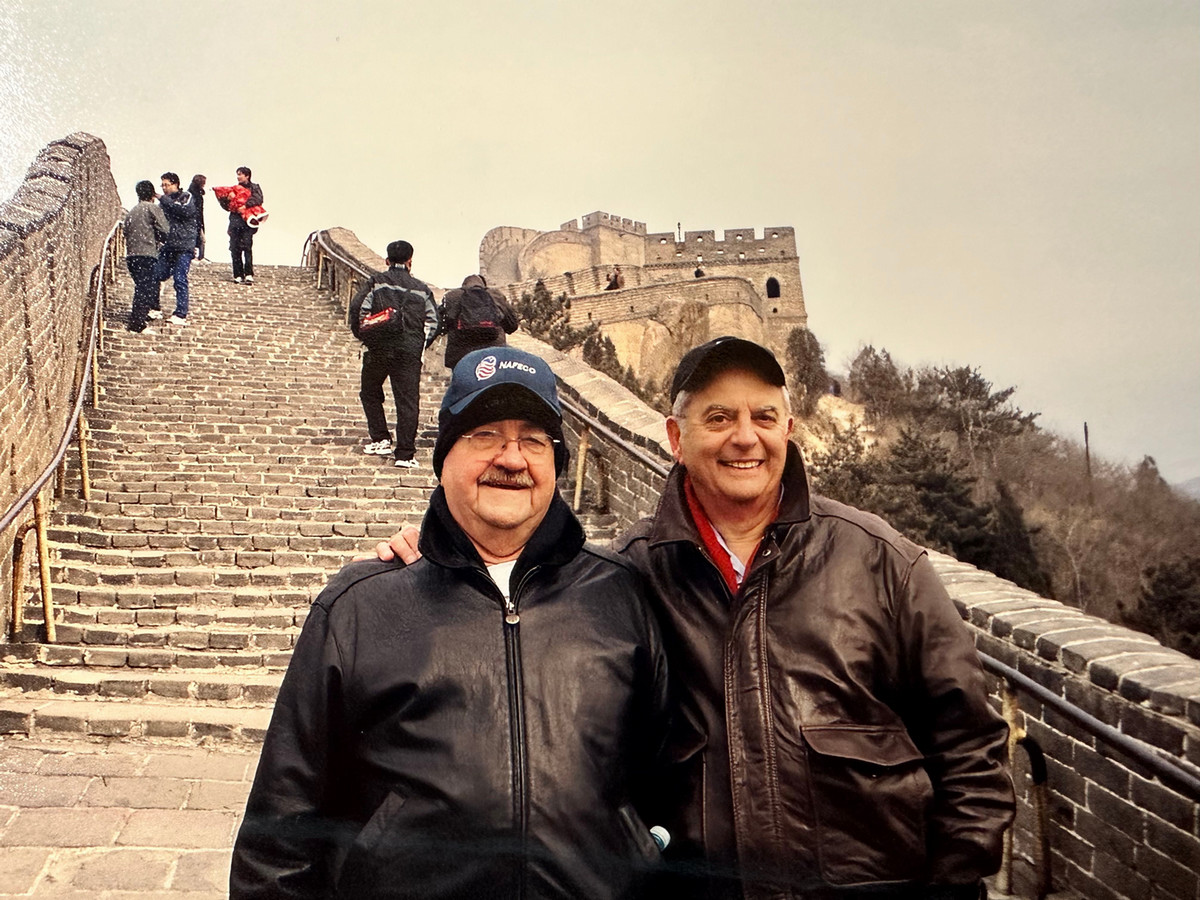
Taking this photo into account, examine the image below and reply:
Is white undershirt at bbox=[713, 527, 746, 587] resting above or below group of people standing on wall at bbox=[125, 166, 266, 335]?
below

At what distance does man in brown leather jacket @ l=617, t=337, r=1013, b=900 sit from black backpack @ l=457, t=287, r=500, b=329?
582cm

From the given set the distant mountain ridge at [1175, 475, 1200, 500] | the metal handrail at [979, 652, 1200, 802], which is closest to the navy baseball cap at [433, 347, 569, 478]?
the metal handrail at [979, 652, 1200, 802]

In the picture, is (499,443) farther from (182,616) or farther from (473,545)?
(182,616)

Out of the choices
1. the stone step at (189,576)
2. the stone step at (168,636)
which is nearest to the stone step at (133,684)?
the stone step at (168,636)

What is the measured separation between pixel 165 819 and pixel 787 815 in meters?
3.18

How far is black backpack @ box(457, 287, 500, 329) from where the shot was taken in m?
7.60

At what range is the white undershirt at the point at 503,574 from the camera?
5.86 ft

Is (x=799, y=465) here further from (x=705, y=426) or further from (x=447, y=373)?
(x=447, y=373)

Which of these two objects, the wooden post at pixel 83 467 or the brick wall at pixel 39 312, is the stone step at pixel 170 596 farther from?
the wooden post at pixel 83 467

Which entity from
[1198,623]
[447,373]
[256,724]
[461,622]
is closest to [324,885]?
[461,622]

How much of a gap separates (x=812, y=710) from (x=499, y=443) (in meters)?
0.81

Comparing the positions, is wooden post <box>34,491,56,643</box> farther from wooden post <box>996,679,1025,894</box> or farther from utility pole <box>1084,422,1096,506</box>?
utility pole <box>1084,422,1096,506</box>

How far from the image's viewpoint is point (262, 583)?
615 centimetres

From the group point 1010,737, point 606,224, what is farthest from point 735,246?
point 1010,737
